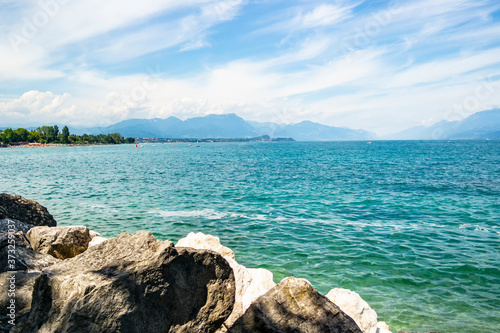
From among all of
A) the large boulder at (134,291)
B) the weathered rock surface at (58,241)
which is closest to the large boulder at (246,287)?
the large boulder at (134,291)

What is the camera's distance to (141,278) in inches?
214

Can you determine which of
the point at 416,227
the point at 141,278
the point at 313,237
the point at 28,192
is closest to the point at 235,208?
the point at 313,237

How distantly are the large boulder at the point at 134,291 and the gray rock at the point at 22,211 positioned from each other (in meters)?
8.41

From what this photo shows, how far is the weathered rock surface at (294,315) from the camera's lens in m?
5.31

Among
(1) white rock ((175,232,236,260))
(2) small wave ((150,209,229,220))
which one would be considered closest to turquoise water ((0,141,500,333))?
(2) small wave ((150,209,229,220))

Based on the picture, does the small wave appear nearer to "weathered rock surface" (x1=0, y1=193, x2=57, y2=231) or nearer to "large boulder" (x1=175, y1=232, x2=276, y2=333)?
"weathered rock surface" (x1=0, y1=193, x2=57, y2=231)

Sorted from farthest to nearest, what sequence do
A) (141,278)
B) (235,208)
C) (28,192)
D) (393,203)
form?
1. (28,192)
2. (393,203)
3. (235,208)
4. (141,278)

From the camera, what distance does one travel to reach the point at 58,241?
9.52 metres

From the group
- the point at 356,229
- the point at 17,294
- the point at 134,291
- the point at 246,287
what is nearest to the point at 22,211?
the point at 17,294

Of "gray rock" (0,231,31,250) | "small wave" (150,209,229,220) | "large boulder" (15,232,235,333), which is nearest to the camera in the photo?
"large boulder" (15,232,235,333)

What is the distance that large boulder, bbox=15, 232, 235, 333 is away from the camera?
4.84 meters

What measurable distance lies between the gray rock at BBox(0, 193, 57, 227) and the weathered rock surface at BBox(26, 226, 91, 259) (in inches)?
117

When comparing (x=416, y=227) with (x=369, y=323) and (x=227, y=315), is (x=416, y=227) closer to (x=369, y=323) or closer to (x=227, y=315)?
(x=369, y=323)

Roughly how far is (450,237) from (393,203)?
30.8 feet
